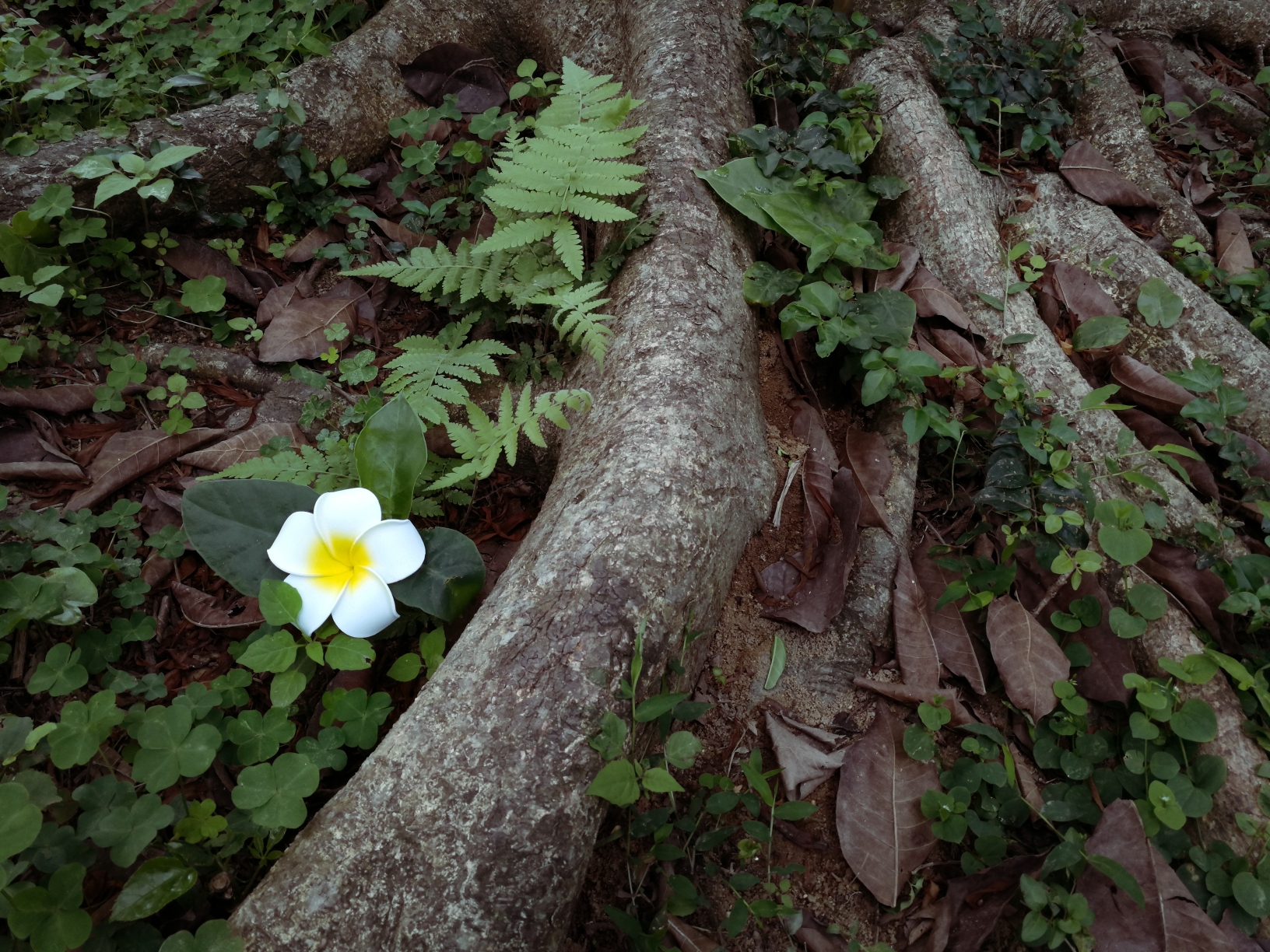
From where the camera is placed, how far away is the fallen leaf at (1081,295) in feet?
8.96

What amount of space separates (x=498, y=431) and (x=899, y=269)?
1675 millimetres

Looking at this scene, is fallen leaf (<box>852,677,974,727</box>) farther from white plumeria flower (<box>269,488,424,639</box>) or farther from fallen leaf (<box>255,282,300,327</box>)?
fallen leaf (<box>255,282,300,327</box>)

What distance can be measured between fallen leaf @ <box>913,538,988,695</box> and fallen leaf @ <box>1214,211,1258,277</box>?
6.55ft

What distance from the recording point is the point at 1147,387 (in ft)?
8.23

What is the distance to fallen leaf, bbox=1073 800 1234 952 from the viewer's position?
1663 mm

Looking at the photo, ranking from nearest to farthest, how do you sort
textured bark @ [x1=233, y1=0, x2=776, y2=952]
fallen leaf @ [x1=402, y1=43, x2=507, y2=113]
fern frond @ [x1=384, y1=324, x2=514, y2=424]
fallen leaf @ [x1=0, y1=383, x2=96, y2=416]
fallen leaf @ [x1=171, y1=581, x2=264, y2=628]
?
1. textured bark @ [x1=233, y1=0, x2=776, y2=952]
2. fallen leaf @ [x1=171, y1=581, x2=264, y2=628]
3. fern frond @ [x1=384, y1=324, x2=514, y2=424]
4. fallen leaf @ [x1=0, y1=383, x2=96, y2=416]
5. fallen leaf @ [x1=402, y1=43, x2=507, y2=113]

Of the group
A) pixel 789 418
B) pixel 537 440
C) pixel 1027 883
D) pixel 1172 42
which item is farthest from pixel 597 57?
pixel 1027 883

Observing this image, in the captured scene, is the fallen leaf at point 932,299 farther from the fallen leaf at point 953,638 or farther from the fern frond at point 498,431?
the fern frond at point 498,431

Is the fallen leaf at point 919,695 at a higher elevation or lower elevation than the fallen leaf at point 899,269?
lower

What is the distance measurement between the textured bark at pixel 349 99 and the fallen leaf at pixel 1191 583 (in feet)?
10.0

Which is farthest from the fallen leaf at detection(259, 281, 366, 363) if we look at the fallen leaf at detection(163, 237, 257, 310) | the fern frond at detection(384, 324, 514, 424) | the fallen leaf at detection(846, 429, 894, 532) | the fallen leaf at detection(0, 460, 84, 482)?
the fallen leaf at detection(846, 429, 894, 532)

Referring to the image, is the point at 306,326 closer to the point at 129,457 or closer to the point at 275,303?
the point at 275,303

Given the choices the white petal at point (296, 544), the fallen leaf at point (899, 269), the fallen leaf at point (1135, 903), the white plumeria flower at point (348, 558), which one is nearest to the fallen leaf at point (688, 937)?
the fallen leaf at point (1135, 903)

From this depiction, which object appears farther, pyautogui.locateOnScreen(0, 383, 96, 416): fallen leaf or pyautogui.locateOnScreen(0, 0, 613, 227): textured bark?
pyautogui.locateOnScreen(0, 0, 613, 227): textured bark
